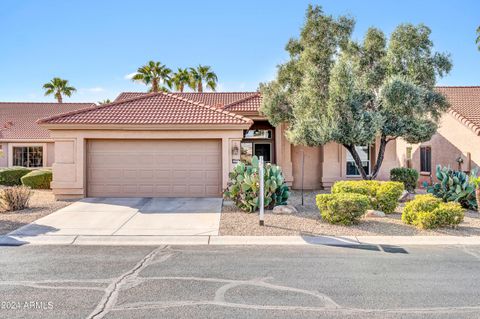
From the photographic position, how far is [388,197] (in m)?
11.3

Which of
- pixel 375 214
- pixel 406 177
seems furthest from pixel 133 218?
pixel 406 177

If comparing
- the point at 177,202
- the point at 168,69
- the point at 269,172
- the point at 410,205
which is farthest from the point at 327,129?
the point at 168,69

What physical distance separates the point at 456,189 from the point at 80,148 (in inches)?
533

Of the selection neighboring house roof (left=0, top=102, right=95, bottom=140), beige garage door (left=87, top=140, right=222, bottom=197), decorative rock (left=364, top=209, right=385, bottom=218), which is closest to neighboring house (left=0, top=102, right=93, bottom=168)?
neighboring house roof (left=0, top=102, right=95, bottom=140)

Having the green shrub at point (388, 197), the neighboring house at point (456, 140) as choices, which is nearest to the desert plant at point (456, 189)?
the green shrub at point (388, 197)

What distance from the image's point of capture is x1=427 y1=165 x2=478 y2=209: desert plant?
12047mm

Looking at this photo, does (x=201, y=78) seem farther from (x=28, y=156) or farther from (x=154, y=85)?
(x=28, y=156)

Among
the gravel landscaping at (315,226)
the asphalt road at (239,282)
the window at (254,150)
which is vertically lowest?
the asphalt road at (239,282)

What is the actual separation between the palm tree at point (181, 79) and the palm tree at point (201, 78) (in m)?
0.55

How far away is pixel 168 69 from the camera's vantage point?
36.6 meters

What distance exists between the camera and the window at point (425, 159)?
23031 millimetres

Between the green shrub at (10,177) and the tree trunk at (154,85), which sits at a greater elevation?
the tree trunk at (154,85)

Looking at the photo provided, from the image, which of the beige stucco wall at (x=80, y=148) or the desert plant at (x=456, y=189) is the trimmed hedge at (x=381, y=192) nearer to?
the desert plant at (x=456, y=189)

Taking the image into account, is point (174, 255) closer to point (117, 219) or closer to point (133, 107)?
point (117, 219)
